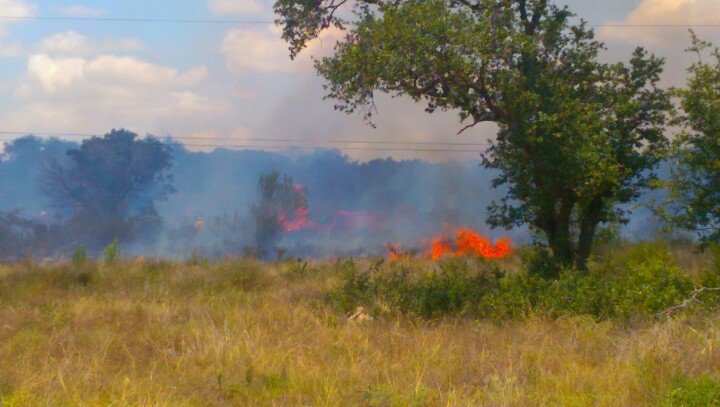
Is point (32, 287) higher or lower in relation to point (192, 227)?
higher

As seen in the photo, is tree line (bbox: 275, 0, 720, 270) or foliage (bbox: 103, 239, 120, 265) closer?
tree line (bbox: 275, 0, 720, 270)

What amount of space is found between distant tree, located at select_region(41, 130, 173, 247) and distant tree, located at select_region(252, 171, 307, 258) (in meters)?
9.61

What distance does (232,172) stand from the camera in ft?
302

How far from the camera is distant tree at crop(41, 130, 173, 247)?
59062mm

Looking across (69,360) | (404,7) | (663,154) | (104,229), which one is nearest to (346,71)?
(404,7)

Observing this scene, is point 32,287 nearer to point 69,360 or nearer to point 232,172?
point 69,360

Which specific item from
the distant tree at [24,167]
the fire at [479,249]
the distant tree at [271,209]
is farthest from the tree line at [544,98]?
the distant tree at [24,167]

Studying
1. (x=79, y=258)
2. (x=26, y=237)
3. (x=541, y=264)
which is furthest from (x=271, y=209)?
(x=541, y=264)

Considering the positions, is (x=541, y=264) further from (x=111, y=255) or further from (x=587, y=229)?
(x=111, y=255)

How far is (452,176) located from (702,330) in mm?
61975

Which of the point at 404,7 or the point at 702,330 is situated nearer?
the point at 702,330

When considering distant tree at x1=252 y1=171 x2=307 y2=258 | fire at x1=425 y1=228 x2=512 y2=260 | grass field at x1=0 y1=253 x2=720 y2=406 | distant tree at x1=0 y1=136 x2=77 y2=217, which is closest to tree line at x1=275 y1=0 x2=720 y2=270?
grass field at x1=0 y1=253 x2=720 y2=406

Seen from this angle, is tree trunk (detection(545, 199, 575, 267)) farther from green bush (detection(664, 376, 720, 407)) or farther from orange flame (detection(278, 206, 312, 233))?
orange flame (detection(278, 206, 312, 233))

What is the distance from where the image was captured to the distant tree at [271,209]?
60.5 meters
